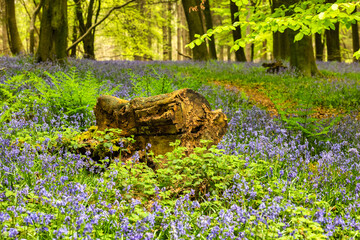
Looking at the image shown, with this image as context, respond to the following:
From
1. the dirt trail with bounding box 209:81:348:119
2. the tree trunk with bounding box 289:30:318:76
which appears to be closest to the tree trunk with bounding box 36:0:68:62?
the dirt trail with bounding box 209:81:348:119

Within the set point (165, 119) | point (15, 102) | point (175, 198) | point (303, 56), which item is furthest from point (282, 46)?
point (175, 198)

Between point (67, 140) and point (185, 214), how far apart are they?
2.11 m

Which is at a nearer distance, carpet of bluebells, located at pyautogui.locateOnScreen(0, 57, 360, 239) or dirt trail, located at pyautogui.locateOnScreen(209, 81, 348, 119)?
carpet of bluebells, located at pyautogui.locateOnScreen(0, 57, 360, 239)

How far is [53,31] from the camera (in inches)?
348

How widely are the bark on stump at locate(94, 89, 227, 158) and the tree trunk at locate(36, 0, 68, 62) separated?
19.0 feet

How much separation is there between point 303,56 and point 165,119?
8878 mm

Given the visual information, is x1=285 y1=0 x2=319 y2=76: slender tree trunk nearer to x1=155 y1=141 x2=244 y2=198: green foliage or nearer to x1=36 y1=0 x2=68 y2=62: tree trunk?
x1=36 y1=0 x2=68 y2=62: tree trunk

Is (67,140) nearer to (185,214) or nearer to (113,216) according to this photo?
(113,216)

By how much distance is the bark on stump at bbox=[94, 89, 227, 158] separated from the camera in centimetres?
374

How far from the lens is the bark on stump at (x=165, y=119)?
3740mm

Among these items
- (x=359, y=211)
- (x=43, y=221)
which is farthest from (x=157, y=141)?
(x=359, y=211)

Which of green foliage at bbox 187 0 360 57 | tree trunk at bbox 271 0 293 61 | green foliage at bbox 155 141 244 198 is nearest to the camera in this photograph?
green foliage at bbox 155 141 244 198

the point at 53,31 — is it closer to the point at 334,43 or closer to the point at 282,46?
the point at 282,46

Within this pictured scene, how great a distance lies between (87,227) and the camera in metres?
1.81
